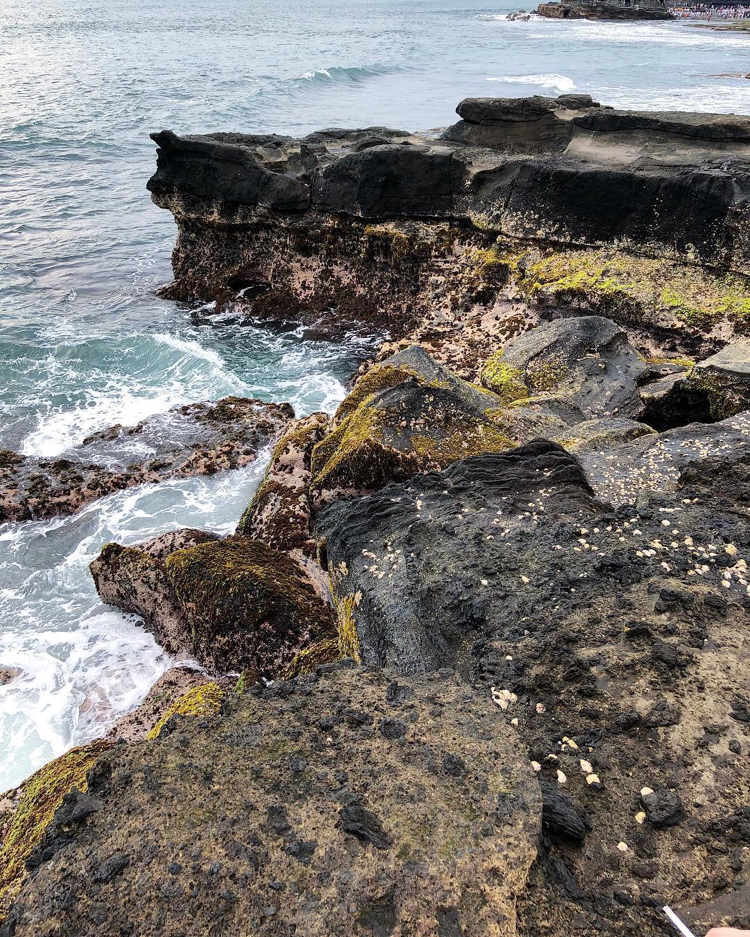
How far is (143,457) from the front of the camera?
566 inches

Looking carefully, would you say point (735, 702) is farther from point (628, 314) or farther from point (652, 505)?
point (628, 314)

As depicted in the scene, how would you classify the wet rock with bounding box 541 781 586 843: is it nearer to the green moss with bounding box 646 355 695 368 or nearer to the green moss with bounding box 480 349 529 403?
the green moss with bounding box 480 349 529 403

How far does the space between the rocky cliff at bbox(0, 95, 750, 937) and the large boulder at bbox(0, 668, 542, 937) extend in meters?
0.01

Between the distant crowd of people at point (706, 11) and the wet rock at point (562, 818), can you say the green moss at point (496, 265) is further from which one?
the distant crowd of people at point (706, 11)

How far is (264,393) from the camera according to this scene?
668 inches

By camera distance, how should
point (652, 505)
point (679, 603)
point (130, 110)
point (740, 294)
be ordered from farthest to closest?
point (130, 110) → point (740, 294) → point (652, 505) → point (679, 603)

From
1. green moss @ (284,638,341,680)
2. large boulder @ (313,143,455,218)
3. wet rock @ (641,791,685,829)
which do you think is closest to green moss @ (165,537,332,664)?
green moss @ (284,638,341,680)

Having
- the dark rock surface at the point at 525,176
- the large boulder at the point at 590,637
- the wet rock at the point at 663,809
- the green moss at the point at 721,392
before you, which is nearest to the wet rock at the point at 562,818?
the large boulder at the point at 590,637

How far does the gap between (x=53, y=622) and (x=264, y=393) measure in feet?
27.4

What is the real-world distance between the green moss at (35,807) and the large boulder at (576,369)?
330 inches

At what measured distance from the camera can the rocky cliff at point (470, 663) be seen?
3.21 metres

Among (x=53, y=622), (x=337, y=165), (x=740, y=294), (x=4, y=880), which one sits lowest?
(x=53, y=622)

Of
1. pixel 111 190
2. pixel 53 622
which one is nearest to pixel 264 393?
pixel 53 622

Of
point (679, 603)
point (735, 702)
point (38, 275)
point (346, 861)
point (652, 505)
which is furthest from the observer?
point (38, 275)
